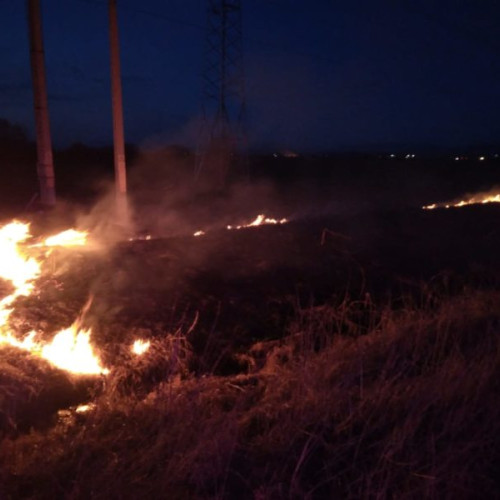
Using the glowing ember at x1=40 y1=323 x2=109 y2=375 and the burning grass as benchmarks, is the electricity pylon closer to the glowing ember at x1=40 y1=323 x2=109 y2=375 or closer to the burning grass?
the glowing ember at x1=40 y1=323 x2=109 y2=375

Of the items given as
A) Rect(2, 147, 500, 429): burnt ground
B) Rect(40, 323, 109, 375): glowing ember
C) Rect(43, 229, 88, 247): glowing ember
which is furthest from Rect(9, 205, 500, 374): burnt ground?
Rect(43, 229, 88, 247): glowing ember

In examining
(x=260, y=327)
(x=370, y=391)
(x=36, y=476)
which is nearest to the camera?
(x=36, y=476)

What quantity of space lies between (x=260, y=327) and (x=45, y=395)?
360 cm

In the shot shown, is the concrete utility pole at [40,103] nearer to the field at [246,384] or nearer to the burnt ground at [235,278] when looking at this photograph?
the burnt ground at [235,278]

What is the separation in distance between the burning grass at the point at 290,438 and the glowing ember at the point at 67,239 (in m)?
5.26

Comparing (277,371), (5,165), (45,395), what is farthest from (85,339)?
(5,165)

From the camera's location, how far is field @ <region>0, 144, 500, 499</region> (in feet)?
12.5

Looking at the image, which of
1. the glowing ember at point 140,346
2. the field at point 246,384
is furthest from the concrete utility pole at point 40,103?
the glowing ember at point 140,346

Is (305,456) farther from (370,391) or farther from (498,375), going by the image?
(498,375)

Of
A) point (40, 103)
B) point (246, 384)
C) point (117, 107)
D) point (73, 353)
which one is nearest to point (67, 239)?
point (40, 103)

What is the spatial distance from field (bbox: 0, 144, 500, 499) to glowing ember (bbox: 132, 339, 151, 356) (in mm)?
100

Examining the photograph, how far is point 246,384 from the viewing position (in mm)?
5852

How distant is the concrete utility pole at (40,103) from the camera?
503 inches

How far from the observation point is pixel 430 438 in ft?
13.1
